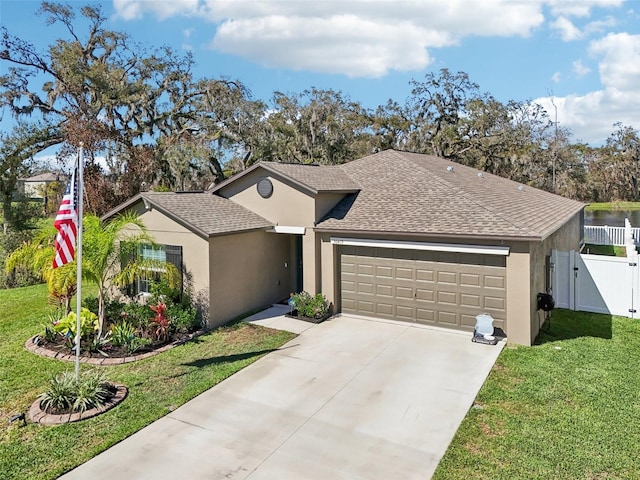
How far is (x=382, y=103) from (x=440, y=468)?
37367mm

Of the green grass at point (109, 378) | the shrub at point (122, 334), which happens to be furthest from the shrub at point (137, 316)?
the green grass at point (109, 378)

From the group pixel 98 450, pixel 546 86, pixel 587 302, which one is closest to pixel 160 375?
pixel 98 450

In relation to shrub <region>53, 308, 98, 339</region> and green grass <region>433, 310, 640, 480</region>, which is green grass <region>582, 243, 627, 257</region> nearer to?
green grass <region>433, 310, 640, 480</region>

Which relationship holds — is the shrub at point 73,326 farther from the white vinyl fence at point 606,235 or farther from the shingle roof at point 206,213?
the white vinyl fence at point 606,235

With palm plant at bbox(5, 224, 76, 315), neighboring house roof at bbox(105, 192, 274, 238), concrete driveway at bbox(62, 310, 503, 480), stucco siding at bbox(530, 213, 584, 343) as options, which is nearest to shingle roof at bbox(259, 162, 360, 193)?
neighboring house roof at bbox(105, 192, 274, 238)

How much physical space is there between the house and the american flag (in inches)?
147

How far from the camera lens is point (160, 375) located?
8.87 m

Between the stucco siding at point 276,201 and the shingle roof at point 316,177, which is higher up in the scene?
the shingle roof at point 316,177

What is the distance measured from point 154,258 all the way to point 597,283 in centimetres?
1279

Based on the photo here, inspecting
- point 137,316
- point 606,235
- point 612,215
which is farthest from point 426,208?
point 612,215

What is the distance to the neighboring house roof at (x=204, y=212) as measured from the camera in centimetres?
1186

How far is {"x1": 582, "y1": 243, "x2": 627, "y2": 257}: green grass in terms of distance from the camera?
73.6 ft

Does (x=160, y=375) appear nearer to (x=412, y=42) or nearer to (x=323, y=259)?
(x=323, y=259)

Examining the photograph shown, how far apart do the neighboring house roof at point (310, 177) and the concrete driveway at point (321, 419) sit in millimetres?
4939
